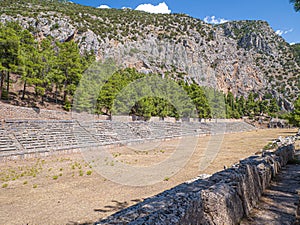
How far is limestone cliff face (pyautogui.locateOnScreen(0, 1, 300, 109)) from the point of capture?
75.6 meters

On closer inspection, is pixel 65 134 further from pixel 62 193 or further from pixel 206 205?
pixel 206 205

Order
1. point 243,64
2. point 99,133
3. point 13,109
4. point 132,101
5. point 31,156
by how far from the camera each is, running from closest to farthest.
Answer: point 31,156
point 13,109
point 99,133
point 132,101
point 243,64

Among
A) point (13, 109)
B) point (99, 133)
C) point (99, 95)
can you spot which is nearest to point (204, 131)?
point (99, 95)

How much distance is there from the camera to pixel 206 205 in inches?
118

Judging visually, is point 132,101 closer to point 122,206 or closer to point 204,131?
point 204,131

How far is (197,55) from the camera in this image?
Answer: 114 m

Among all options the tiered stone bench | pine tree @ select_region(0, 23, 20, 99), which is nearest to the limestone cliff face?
pine tree @ select_region(0, 23, 20, 99)

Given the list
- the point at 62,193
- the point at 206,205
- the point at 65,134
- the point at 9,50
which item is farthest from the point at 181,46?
the point at 206,205

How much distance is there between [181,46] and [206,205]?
376 feet

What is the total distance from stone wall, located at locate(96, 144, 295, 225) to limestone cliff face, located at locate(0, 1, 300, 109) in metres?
75.3

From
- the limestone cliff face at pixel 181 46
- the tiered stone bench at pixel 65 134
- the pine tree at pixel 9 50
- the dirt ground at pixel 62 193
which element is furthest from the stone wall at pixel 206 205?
the limestone cliff face at pixel 181 46

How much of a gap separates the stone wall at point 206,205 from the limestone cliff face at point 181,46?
7526cm

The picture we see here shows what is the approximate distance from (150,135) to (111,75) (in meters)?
19.3

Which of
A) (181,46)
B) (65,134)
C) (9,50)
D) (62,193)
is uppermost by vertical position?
(181,46)
